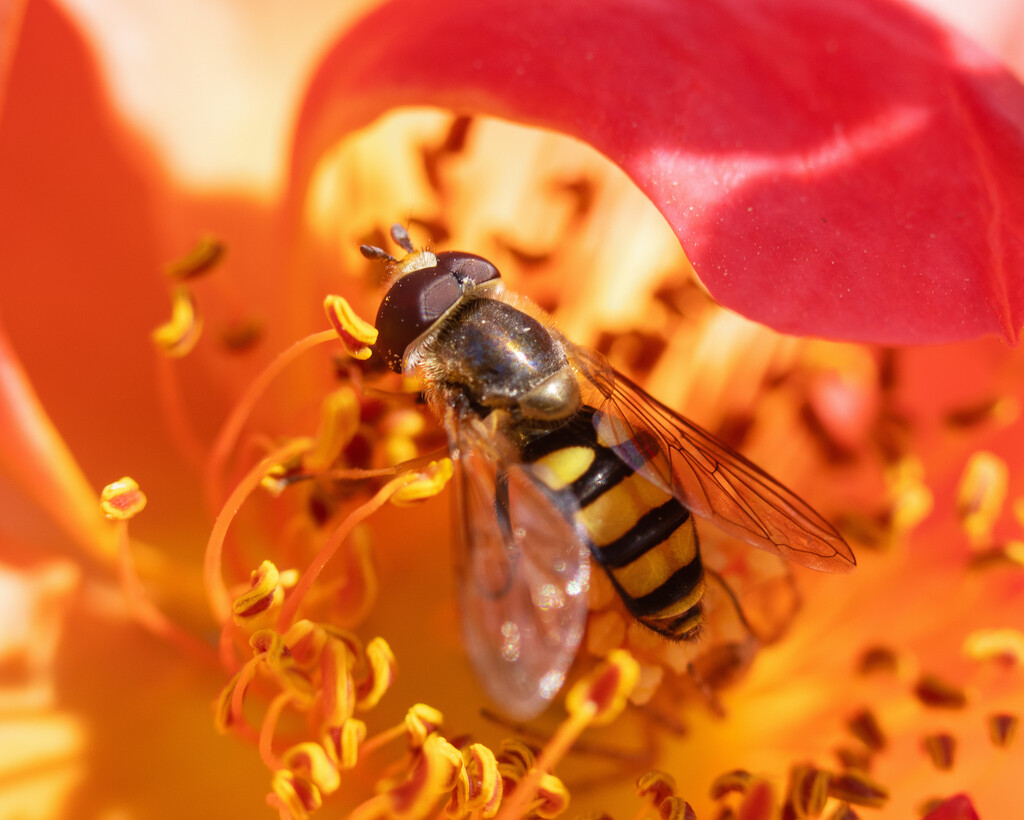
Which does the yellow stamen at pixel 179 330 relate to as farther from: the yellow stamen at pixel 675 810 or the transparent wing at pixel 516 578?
the yellow stamen at pixel 675 810

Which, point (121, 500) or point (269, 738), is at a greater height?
point (121, 500)

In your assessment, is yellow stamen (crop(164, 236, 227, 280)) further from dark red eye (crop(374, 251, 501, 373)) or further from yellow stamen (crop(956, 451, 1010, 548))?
yellow stamen (crop(956, 451, 1010, 548))

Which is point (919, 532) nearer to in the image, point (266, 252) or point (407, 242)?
point (407, 242)

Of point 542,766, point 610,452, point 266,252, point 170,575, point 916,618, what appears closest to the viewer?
point 542,766

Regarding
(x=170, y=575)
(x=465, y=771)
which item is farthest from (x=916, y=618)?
(x=170, y=575)

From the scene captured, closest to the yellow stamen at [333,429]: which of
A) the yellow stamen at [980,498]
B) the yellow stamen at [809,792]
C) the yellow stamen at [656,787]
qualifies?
the yellow stamen at [656,787]

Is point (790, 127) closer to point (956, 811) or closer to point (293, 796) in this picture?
point (956, 811)

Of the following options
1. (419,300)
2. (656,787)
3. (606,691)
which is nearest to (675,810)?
(656,787)
